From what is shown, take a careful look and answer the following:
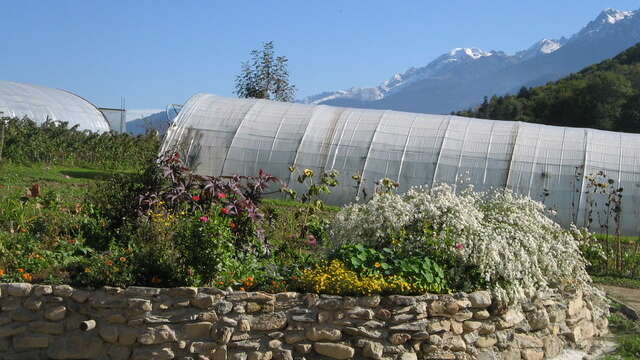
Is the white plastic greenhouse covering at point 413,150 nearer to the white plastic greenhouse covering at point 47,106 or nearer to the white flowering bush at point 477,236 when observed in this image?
the white flowering bush at point 477,236

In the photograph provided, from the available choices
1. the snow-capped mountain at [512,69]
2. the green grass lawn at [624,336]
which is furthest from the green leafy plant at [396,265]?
the snow-capped mountain at [512,69]

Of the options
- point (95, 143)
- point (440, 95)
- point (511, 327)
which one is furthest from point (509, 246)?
point (440, 95)

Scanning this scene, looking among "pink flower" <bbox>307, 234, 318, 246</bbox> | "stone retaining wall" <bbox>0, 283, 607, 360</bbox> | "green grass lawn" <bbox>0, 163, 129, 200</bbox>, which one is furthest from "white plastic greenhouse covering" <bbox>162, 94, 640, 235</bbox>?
"stone retaining wall" <bbox>0, 283, 607, 360</bbox>

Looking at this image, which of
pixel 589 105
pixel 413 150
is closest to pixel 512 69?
pixel 589 105

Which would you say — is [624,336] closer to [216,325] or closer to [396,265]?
[396,265]

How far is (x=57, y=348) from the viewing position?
604 centimetres

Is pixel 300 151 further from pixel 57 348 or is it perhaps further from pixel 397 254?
pixel 57 348

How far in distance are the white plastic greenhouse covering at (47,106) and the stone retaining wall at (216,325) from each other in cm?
2365

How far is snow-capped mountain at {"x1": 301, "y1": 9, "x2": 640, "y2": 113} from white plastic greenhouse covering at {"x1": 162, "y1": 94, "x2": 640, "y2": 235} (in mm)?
106034

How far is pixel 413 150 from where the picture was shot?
1719 centimetres

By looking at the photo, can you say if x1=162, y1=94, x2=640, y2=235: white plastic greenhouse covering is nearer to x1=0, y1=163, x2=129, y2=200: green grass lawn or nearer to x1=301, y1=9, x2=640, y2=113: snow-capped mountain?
x1=0, y1=163, x2=129, y2=200: green grass lawn

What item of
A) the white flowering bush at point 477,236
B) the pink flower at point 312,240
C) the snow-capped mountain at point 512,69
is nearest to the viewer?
the white flowering bush at point 477,236

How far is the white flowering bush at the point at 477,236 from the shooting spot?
6938 millimetres

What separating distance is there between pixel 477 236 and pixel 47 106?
1093 inches
